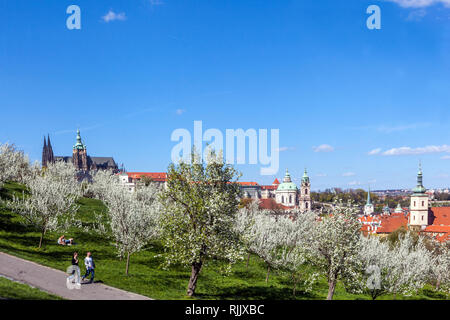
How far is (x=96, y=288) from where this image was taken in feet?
88.7

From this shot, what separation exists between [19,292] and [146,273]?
15.6 meters

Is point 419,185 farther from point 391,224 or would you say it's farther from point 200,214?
point 200,214

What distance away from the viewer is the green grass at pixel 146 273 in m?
32.0

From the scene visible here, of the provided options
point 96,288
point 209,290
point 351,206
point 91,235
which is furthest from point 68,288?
point 351,206

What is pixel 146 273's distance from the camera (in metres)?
36.3

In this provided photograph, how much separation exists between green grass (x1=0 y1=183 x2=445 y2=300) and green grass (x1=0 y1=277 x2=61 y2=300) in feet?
22.4

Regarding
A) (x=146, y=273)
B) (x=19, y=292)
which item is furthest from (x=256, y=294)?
(x=19, y=292)

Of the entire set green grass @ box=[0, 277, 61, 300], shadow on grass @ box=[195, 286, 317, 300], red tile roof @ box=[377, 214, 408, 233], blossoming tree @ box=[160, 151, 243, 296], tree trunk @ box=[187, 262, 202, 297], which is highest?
blossoming tree @ box=[160, 151, 243, 296]

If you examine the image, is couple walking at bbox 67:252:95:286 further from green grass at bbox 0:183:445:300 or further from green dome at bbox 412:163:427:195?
green dome at bbox 412:163:427:195

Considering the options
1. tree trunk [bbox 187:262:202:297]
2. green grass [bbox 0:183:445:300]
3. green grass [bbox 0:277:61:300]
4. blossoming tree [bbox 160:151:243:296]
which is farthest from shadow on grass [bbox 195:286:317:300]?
green grass [bbox 0:277:61:300]

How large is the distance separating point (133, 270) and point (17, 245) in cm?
1066

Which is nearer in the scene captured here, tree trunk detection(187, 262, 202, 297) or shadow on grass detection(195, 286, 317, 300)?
tree trunk detection(187, 262, 202, 297)

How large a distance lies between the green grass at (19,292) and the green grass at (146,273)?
22.4ft

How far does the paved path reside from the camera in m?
24.5
